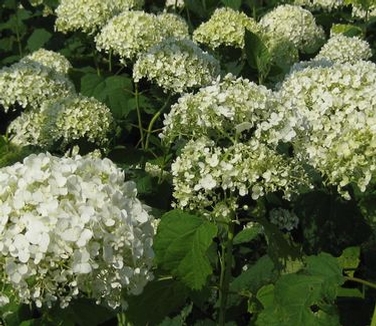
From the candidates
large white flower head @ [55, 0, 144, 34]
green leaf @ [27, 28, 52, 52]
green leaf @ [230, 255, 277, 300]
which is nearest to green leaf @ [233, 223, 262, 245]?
green leaf @ [230, 255, 277, 300]

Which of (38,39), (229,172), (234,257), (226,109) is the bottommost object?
(38,39)

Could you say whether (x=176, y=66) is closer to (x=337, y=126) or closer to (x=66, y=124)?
(x=66, y=124)

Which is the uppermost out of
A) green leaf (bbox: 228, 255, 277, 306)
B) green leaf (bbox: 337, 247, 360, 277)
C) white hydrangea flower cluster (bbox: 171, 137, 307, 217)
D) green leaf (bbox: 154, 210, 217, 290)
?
white hydrangea flower cluster (bbox: 171, 137, 307, 217)

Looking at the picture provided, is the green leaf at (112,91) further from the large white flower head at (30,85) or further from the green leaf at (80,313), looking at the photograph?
the green leaf at (80,313)

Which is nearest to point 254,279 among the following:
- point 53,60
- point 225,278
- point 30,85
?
point 225,278

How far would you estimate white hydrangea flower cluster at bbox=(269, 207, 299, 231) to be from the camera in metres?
4.20

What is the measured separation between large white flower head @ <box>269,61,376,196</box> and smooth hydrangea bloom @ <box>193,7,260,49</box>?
1.87 m

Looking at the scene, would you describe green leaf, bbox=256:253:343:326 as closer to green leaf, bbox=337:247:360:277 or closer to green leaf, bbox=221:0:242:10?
green leaf, bbox=337:247:360:277

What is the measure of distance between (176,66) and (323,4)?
13.1ft

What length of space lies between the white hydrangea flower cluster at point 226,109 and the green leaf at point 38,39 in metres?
4.63

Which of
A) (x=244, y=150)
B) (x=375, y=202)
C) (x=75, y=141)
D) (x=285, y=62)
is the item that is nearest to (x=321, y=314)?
(x=244, y=150)

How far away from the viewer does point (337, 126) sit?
3070mm

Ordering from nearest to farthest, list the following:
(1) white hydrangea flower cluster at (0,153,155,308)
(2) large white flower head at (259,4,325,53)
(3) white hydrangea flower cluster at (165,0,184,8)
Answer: (1) white hydrangea flower cluster at (0,153,155,308) < (2) large white flower head at (259,4,325,53) < (3) white hydrangea flower cluster at (165,0,184,8)

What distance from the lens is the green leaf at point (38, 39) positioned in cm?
764
